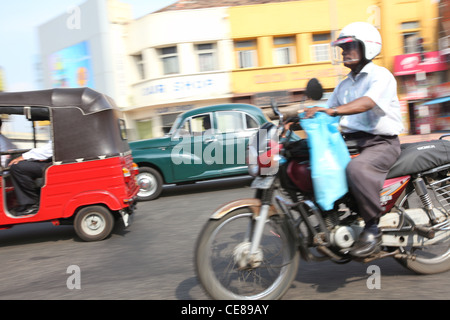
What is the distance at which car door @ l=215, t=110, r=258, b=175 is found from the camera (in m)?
9.94

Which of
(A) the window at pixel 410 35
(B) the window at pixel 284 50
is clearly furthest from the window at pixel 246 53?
(A) the window at pixel 410 35

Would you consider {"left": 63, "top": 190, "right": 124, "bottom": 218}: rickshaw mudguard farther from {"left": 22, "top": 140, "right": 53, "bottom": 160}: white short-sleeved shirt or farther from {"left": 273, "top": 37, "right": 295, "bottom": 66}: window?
{"left": 273, "top": 37, "right": 295, "bottom": 66}: window

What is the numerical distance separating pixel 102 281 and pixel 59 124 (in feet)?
9.02

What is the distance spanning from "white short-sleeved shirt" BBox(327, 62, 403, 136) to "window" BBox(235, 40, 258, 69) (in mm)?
21064

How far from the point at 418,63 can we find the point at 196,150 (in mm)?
18643

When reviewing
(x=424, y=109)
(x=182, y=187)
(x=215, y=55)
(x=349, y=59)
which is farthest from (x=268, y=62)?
(x=349, y=59)

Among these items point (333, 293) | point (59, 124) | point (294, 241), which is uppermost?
Result: point (59, 124)

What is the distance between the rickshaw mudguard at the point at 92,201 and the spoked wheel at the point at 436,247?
12.6ft

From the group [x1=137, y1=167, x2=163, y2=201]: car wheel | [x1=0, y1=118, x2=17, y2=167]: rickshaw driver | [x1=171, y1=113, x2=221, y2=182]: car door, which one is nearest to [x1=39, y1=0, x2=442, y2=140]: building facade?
[x1=171, y1=113, x2=221, y2=182]: car door

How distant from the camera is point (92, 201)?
20.0 ft

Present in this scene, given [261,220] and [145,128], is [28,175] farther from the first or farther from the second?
[145,128]

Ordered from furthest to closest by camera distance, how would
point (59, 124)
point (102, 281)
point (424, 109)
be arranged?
point (424, 109) → point (59, 124) → point (102, 281)
